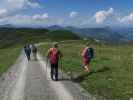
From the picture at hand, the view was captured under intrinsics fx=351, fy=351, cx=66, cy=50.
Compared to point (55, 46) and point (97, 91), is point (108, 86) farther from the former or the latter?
point (55, 46)

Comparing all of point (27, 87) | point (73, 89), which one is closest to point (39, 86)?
point (27, 87)

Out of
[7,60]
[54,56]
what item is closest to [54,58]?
[54,56]

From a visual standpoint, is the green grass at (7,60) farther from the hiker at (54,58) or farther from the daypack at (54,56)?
the daypack at (54,56)

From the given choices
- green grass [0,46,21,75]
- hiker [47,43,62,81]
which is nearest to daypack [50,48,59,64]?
hiker [47,43,62,81]

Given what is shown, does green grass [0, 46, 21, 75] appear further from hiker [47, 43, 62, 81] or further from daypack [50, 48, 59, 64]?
daypack [50, 48, 59, 64]

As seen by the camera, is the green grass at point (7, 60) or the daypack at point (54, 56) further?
the green grass at point (7, 60)

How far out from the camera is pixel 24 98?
1622cm

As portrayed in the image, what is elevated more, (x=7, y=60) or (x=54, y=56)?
(x=54, y=56)

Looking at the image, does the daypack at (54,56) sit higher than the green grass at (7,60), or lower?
higher

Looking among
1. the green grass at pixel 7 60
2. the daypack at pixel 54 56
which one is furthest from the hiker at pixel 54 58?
the green grass at pixel 7 60

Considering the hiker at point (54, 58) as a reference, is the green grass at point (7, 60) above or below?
below

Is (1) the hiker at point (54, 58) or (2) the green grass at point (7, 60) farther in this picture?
(2) the green grass at point (7, 60)

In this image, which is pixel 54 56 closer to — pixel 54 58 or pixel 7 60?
pixel 54 58

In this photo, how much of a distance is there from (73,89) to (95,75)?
593 centimetres
